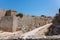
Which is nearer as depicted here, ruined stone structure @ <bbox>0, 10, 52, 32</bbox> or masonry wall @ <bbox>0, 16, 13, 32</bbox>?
masonry wall @ <bbox>0, 16, 13, 32</bbox>

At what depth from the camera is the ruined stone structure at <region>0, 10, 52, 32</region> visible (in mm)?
22953

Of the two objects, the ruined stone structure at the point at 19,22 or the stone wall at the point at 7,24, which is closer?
the stone wall at the point at 7,24

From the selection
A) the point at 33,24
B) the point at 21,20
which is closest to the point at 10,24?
the point at 21,20

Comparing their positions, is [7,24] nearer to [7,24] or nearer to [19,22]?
[7,24]

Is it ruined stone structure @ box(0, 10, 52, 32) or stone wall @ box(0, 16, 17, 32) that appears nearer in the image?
stone wall @ box(0, 16, 17, 32)

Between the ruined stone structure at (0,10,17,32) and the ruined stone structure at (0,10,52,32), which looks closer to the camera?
the ruined stone structure at (0,10,17,32)

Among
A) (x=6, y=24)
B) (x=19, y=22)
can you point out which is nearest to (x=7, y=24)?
(x=6, y=24)

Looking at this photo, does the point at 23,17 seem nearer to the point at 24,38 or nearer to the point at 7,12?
the point at 7,12

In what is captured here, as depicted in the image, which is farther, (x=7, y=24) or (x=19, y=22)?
(x=19, y=22)

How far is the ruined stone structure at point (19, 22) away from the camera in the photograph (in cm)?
2295

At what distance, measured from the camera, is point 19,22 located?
28.0 meters

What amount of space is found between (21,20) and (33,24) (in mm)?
2786

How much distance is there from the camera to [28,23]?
101 ft

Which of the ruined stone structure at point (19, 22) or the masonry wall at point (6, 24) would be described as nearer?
the masonry wall at point (6, 24)
